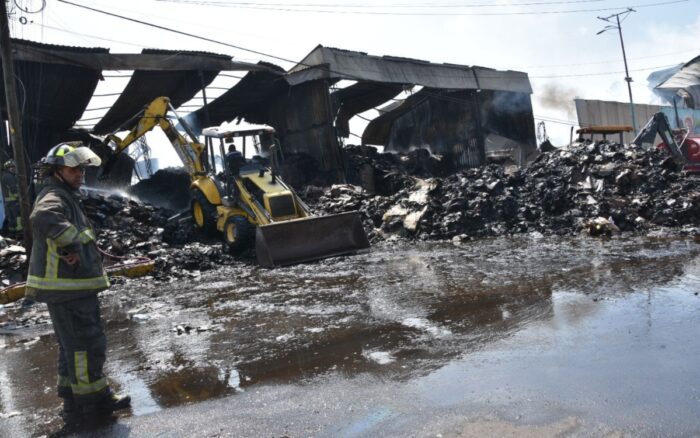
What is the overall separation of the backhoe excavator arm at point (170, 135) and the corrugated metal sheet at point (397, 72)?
19.7ft

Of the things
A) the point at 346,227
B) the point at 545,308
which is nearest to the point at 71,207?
the point at 545,308

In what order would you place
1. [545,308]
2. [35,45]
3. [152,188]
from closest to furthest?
1. [545,308]
2. [35,45]
3. [152,188]

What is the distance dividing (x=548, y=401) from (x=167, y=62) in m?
14.4

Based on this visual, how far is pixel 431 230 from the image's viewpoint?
12.1m

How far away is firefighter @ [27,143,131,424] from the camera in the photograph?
11.5 feet

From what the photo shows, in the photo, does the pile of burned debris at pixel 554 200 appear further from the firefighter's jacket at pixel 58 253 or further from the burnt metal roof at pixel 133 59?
the firefighter's jacket at pixel 58 253

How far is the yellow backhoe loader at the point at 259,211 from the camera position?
9617 mm

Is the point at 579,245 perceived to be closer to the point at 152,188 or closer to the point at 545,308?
the point at 545,308

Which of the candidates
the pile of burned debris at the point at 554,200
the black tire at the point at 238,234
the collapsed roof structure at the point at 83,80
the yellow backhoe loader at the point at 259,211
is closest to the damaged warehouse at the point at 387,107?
the collapsed roof structure at the point at 83,80

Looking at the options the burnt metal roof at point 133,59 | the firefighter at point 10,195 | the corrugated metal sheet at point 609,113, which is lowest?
the firefighter at point 10,195

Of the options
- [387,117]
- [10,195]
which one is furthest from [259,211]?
[387,117]

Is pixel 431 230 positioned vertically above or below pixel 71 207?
below

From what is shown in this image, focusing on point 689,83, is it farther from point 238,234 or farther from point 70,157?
point 70,157

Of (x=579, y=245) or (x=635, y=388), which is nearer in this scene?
(x=635, y=388)
